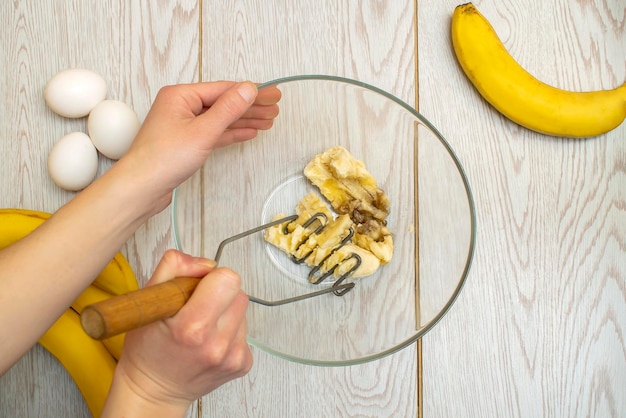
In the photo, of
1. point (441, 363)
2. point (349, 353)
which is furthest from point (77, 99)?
point (441, 363)

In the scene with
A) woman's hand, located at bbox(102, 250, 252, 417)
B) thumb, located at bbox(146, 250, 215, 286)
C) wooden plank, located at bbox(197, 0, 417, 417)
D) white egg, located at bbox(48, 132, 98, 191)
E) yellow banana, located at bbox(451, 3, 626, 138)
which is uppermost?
wooden plank, located at bbox(197, 0, 417, 417)

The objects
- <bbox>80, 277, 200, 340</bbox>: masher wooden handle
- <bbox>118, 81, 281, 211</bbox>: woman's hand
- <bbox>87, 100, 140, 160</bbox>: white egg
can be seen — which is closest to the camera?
<bbox>80, 277, 200, 340</bbox>: masher wooden handle

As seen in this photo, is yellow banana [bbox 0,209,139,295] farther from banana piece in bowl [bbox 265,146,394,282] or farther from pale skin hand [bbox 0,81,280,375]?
banana piece in bowl [bbox 265,146,394,282]

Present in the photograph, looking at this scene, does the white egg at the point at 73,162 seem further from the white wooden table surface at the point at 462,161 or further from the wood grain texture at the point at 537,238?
the wood grain texture at the point at 537,238

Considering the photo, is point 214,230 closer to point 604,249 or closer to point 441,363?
point 441,363

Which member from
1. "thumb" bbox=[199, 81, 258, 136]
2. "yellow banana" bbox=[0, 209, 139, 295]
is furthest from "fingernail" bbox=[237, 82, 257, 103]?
"yellow banana" bbox=[0, 209, 139, 295]

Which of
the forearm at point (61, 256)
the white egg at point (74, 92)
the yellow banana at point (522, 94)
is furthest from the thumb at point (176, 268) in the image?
the yellow banana at point (522, 94)

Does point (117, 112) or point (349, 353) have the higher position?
point (117, 112)
